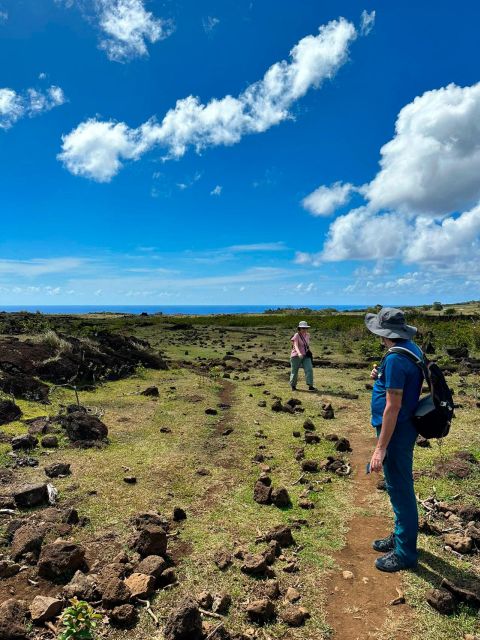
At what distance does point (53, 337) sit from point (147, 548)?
57.0 ft

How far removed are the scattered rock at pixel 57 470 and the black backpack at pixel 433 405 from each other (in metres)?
6.31

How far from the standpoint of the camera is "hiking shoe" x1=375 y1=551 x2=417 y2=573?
5688 mm

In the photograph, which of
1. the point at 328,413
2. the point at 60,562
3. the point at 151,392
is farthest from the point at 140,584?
the point at 151,392

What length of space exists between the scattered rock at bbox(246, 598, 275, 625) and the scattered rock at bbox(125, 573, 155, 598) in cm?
114

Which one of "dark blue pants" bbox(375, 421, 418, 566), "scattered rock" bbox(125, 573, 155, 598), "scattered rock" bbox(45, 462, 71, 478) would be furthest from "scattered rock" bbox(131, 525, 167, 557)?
"scattered rock" bbox(45, 462, 71, 478)

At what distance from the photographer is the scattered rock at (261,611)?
4.86 metres

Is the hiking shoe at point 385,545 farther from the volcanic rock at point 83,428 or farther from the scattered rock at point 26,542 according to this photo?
the volcanic rock at point 83,428

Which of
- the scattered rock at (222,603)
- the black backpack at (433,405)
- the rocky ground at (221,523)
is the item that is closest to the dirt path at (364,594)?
the rocky ground at (221,523)

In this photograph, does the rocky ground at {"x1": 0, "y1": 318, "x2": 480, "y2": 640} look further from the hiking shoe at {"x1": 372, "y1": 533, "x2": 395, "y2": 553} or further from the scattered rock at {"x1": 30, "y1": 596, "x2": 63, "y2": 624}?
the hiking shoe at {"x1": 372, "y1": 533, "x2": 395, "y2": 553}

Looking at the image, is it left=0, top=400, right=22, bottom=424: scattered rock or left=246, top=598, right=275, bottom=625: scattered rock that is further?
left=0, top=400, right=22, bottom=424: scattered rock

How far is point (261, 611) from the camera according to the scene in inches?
191

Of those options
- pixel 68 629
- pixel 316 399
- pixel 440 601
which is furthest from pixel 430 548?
pixel 316 399

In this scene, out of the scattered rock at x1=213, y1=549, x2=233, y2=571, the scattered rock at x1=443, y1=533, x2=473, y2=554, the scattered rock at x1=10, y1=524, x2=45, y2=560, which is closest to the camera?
the scattered rock at x1=213, y1=549, x2=233, y2=571

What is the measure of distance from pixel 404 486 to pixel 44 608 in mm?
4216
